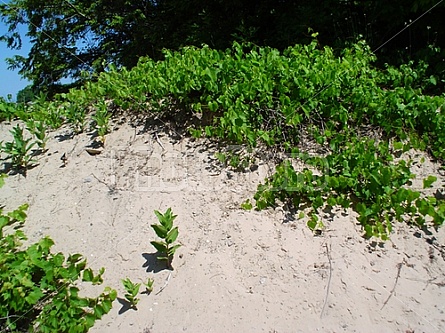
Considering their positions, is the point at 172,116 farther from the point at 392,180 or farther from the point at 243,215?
the point at 392,180

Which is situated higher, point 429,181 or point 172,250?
point 429,181

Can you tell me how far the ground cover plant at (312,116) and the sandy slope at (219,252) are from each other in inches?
6.3

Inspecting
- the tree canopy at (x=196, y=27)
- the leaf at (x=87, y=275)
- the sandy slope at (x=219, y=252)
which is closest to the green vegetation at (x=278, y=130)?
the leaf at (x=87, y=275)

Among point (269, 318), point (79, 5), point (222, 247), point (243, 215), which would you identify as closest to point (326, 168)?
point (243, 215)

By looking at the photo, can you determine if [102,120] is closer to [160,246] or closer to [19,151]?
[19,151]

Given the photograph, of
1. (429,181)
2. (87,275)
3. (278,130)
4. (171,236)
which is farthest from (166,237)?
(429,181)

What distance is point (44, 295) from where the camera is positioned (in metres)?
2.26

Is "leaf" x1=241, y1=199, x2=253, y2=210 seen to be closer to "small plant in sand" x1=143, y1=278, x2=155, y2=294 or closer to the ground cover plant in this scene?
the ground cover plant

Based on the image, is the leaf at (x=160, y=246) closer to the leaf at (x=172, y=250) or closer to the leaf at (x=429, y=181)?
the leaf at (x=172, y=250)

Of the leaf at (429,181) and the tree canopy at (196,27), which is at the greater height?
the tree canopy at (196,27)

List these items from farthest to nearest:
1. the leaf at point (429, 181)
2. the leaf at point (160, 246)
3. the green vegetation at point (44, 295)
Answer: the leaf at point (429, 181) < the leaf at point (160, 246) < the green vegetation at point (44, 295)

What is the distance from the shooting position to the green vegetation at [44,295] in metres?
2.08

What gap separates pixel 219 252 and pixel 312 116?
5.06 feet

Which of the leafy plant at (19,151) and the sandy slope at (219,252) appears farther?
the leafy plant at (19,151)
